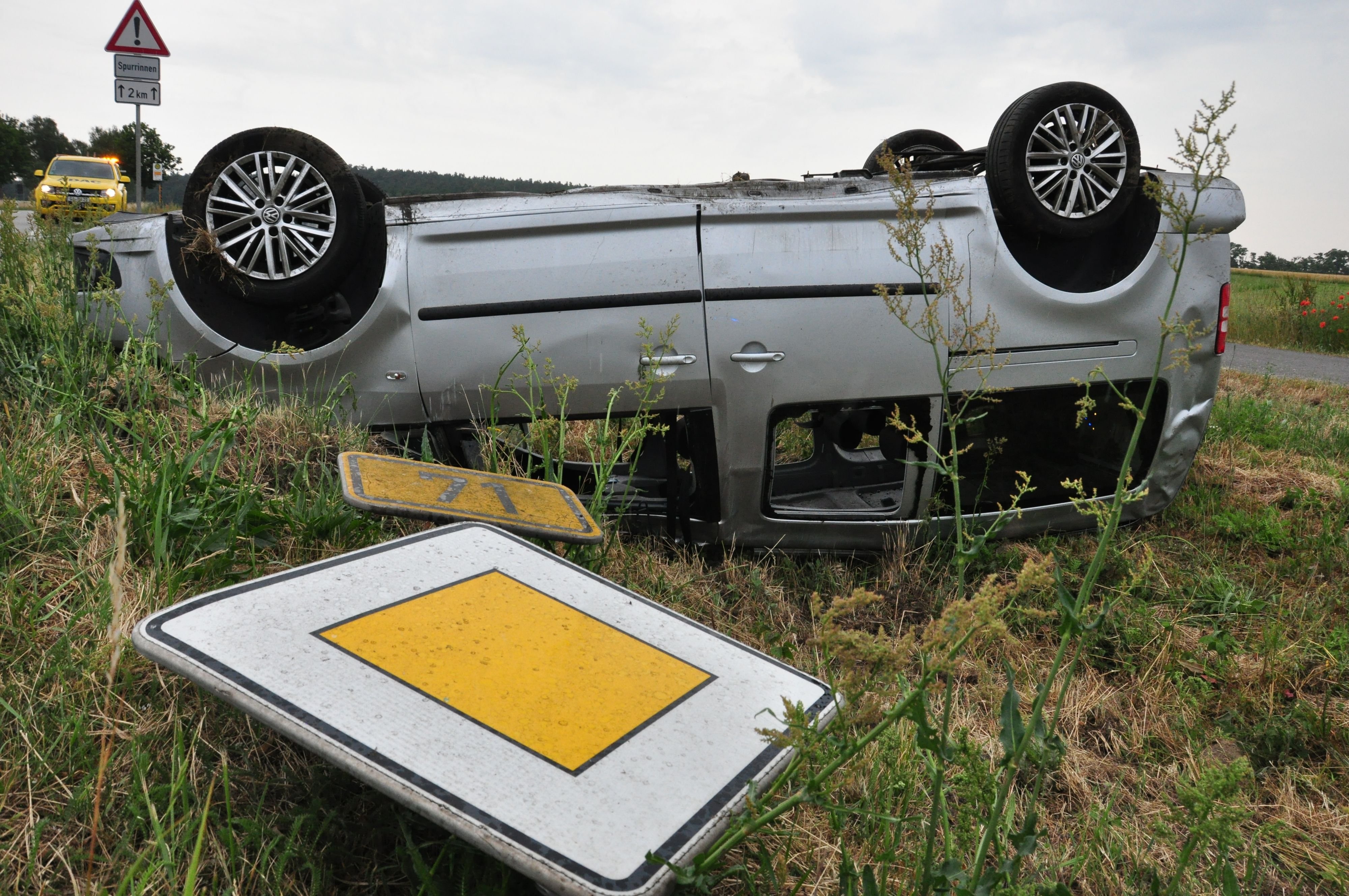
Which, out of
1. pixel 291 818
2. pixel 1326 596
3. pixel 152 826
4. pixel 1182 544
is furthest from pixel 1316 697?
pixel 152 826

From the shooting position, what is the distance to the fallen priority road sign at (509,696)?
4.42ft

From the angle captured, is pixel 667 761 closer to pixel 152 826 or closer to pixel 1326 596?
pixel 152 826

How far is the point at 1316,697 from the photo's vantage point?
3055 millimetres

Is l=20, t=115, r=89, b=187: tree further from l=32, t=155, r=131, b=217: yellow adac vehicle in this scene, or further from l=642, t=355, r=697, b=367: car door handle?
l=642, t=355, r=697, b=367: car door handle

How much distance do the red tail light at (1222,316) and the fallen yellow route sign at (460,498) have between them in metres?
2.86

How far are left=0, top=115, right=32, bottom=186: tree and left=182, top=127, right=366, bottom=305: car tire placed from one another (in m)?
84.0

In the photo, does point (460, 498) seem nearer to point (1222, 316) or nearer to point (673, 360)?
point (673, 360)

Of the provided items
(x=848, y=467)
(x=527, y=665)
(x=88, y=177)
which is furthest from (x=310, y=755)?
(x=88, y=177)

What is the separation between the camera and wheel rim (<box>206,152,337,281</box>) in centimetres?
Answer: 346

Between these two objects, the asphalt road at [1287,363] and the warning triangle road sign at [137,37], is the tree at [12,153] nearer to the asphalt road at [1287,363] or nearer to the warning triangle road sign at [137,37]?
the warning triangle road sign at [137,37]

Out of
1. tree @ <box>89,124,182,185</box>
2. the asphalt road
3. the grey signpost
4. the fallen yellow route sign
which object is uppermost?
tree @ <box>89,124,182,185</box>

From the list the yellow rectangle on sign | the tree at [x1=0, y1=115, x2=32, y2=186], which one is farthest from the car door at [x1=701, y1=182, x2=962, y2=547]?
the tree at [x1=0, y1=115, x2=32, y2=186]

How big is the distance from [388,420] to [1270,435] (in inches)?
224

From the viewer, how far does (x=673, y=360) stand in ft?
11.3
